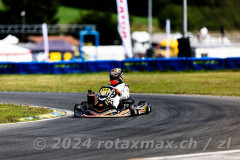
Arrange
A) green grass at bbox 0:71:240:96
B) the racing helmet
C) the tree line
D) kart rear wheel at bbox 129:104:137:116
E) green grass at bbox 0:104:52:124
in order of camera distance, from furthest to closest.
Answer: the tree line
green grass at bbox 0:71:240:96
the racing helmet
kart rear wheel at bbox 129:104:137:116
green grass at bbox 0:104:52:124

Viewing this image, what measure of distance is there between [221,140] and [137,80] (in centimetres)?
1854

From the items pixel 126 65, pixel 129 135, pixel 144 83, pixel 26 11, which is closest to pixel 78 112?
pixel 129 135

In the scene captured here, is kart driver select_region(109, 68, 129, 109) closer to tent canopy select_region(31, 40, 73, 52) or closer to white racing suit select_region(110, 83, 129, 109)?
white racing suit select_region(110, 83, 129, 109)

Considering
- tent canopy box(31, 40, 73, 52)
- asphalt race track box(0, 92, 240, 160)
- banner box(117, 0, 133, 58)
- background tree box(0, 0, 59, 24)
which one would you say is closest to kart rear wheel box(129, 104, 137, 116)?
asphalt race track box(0, 92, 240, 160)

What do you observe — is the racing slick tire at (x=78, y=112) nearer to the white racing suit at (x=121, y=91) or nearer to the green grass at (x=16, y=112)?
the white racing suit at (x=121, y=91)

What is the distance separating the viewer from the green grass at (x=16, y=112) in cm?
1444

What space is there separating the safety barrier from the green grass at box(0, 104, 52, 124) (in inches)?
698

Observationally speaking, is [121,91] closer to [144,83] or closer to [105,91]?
[105,91]

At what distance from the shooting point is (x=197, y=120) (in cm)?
1385

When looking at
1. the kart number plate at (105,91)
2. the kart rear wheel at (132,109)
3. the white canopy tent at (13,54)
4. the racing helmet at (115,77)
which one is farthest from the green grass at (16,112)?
the white canopy tent at (13,54)

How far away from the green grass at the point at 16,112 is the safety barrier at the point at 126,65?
1773 centimetres

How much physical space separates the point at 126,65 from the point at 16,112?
62.4ft

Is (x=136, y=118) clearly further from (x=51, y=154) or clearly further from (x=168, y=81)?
(x=168, y=81)

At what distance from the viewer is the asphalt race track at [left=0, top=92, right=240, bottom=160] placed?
9.46 m
